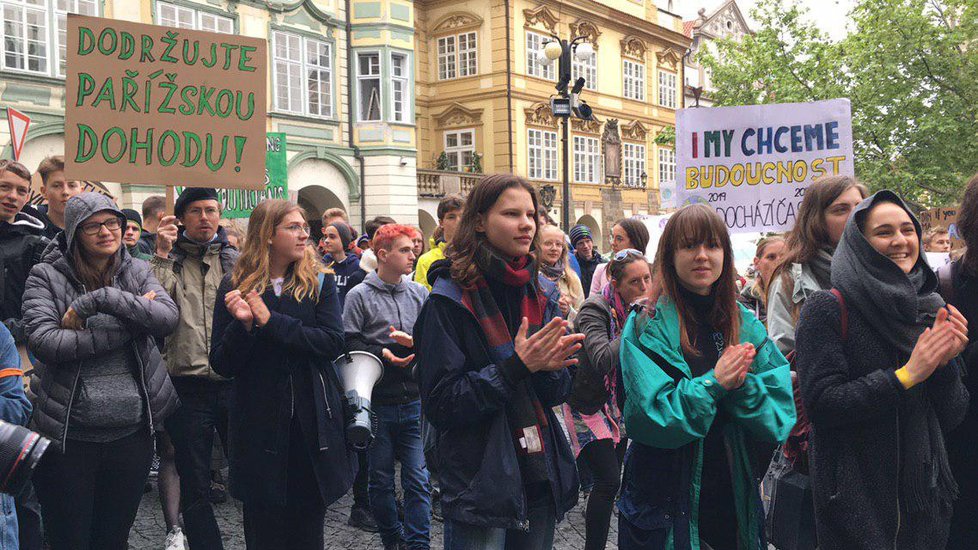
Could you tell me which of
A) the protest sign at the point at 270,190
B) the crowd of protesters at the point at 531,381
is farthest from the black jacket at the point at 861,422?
the protest sign at the point at 270,190

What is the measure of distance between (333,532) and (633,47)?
118 feet

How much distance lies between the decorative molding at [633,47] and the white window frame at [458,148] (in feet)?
30.1

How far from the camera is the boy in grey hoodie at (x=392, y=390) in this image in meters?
5.25

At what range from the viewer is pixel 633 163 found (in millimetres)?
39812

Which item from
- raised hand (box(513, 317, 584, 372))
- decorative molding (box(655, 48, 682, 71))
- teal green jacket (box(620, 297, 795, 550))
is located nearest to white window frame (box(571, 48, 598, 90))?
decorative molding (box(655, 48, 682, 71))

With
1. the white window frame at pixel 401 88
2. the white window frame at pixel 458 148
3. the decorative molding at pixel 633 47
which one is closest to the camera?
the white window frame at pixel 401 88

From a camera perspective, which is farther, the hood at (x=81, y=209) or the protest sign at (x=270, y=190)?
the protest sign at (x=270, y=190)

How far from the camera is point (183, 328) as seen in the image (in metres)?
5.00

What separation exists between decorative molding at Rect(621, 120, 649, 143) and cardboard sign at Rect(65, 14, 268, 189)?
111 feet

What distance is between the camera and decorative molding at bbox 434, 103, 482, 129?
3322cm

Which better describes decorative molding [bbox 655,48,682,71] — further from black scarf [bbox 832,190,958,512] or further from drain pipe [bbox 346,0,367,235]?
black scarf [bbox 832,190,958,512]

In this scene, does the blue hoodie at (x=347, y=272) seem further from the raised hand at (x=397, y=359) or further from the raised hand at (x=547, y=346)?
the raised hand at (x=547, y=346)

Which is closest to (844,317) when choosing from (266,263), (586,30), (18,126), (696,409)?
(696,409)

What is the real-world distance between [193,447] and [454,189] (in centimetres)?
2475
